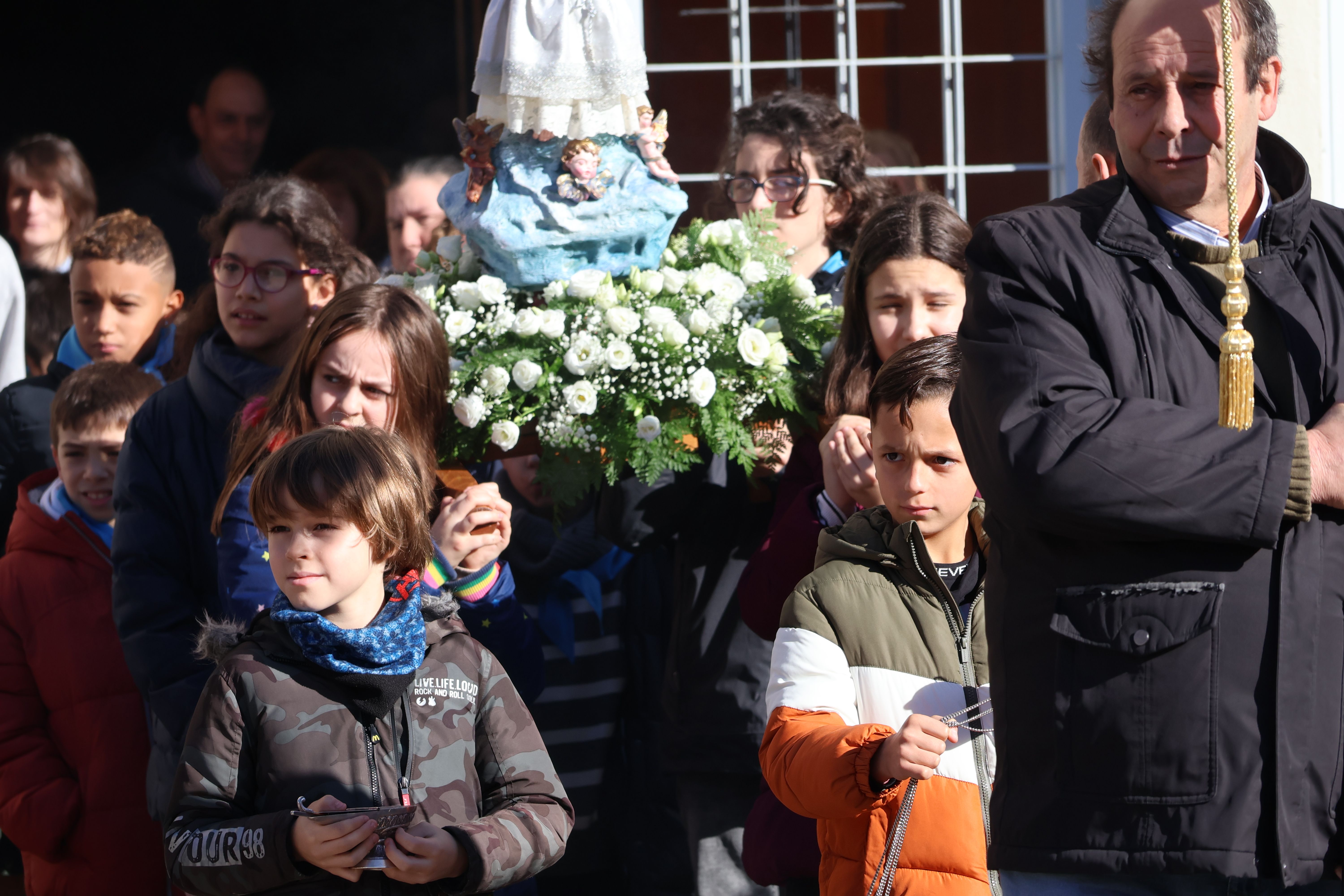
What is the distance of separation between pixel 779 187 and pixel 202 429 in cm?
167

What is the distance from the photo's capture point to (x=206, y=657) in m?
2.42

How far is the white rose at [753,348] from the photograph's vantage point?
127 inches

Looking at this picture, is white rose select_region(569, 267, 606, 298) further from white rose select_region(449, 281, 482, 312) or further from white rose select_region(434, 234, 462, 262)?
white rose select_region(434, 234, 462, 262)

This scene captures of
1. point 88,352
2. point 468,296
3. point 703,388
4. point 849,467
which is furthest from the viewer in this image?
point 88,352

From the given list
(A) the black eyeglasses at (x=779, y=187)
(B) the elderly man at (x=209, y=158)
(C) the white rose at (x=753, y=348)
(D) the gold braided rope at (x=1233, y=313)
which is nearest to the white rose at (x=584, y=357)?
(C) the white rose at (x=753, y=348)

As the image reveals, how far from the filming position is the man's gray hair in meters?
1.99

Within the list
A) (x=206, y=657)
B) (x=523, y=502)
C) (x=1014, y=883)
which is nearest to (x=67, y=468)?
(x=523, y=502)

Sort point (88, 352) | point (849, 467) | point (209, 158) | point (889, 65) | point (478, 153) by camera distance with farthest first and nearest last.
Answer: point (209, 158) < point (889, 65) < point (88, 352) < point (478, 153) < point (849, 467)

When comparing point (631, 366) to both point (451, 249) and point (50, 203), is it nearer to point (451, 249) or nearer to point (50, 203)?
point (451, 249)

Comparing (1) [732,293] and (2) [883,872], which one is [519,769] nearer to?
(2) [883,872]

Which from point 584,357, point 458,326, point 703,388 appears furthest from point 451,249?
point 703,388

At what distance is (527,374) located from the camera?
3.25 meters

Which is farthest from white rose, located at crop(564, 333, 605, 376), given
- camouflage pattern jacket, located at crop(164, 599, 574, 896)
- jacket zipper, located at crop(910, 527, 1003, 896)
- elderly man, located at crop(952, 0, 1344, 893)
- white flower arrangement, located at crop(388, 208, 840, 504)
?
elderly man, located at crop(952, 0, 1344, 893)

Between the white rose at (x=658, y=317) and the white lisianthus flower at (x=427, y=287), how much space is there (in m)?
0.55
